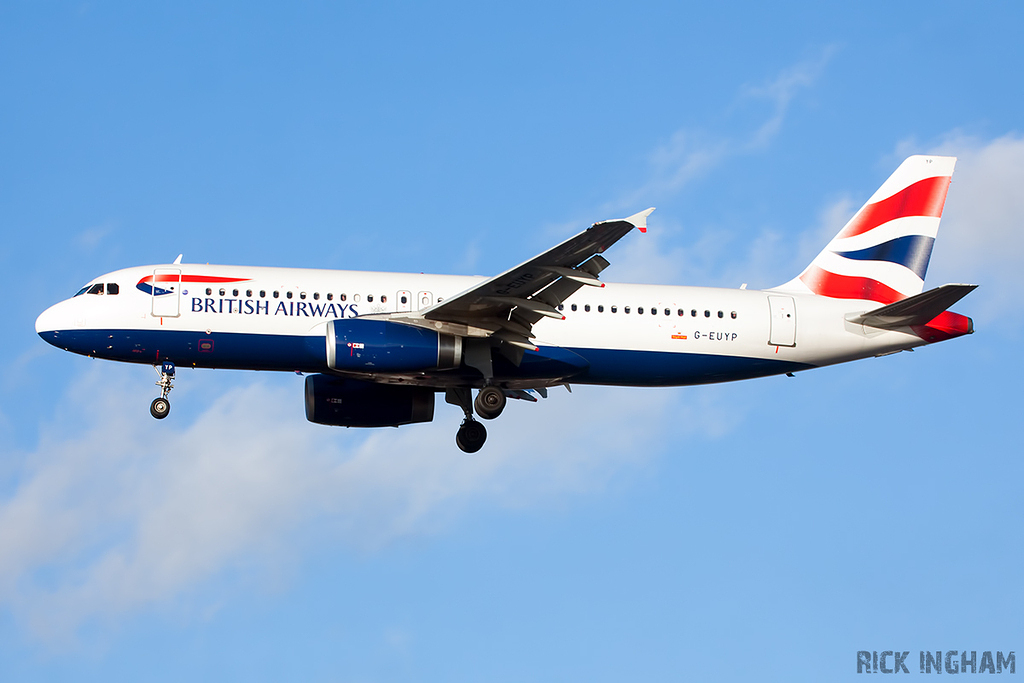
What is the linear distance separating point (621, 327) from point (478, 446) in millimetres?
5699

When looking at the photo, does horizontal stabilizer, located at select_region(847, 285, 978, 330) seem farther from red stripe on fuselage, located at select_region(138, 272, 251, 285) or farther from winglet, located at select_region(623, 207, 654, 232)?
red stripe on fuselage, located at select_region(138, 272, 251, 285)

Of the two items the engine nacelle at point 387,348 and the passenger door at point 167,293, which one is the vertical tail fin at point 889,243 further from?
the passenger door at point 167,293

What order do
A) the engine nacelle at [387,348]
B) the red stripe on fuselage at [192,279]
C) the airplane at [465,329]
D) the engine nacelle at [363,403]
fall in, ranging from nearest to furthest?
the engine nacelle at [387,348] < the airplane at [465,329] < the red stripe on fuselage at [192,279] < the engine nacelle at [363,403]

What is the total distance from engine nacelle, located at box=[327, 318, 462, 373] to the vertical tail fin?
10951mm

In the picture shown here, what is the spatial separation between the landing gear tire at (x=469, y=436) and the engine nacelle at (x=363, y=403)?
1131mm

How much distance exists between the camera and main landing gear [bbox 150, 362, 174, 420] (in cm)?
3111

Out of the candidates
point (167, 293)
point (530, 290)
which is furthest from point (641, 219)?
point (167, 293)

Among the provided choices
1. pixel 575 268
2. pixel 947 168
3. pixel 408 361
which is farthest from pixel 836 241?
pixel 408 361

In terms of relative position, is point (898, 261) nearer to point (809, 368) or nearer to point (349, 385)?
point (809, 368)

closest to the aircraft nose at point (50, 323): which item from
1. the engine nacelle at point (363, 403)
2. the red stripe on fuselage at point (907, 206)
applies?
the engine nacelle at point (363, 403)

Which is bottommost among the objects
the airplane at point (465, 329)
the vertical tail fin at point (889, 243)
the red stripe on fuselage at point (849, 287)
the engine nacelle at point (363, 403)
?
the engine nacelle at point (363, 403)

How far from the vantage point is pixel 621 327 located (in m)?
31.9

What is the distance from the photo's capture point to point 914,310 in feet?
104

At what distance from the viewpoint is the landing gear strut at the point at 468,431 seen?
1350 inches
